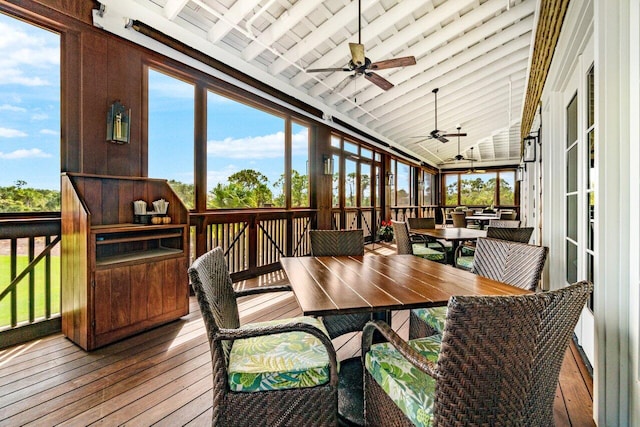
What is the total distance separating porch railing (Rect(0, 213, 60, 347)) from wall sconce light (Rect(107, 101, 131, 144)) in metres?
0.84

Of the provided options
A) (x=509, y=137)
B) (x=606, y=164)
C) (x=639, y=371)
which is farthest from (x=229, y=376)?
(x=509, y=137)

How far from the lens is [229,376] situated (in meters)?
1.34

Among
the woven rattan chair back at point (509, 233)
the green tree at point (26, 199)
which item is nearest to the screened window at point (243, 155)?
the green tree at point (26, 199)

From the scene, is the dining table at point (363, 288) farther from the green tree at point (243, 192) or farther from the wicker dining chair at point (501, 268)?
the green tree at point (243, 192)

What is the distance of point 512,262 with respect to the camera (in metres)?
2.04

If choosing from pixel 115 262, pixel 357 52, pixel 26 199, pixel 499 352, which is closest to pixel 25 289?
pixel 26 199

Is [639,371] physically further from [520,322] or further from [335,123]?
[335,123]

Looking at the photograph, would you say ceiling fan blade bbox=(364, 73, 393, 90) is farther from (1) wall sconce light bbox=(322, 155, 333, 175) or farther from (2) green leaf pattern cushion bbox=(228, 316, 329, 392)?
(2) green leaf pattern cushion bbox=(228, 316, 329, 392)

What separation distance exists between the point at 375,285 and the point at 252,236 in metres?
3.42

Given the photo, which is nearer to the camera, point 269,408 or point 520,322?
point 520,322

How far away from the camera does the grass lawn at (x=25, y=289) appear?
2559mm

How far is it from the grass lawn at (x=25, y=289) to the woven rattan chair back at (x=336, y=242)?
2294 mm

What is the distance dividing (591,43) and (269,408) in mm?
2805

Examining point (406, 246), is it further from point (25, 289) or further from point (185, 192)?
point (25, 289)
